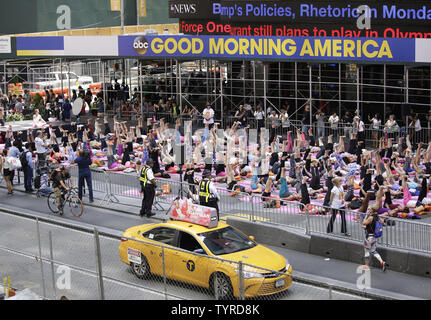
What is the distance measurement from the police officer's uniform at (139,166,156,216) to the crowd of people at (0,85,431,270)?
26 millimetres

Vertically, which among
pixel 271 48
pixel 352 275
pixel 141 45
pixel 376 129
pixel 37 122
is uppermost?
pixel 141 45

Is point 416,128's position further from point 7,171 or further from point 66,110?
point 66,110

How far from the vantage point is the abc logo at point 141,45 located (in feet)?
104

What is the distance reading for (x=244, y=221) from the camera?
17.2 metres

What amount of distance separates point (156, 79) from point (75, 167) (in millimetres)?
16982

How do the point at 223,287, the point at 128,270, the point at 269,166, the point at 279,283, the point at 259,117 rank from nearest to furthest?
the point at 279,283 < the point at 223,287 < the point at 128,270 < the point at 269,166 < the point at 259,117

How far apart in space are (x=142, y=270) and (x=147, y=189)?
5.48 meters

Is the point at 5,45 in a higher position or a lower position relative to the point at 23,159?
higher

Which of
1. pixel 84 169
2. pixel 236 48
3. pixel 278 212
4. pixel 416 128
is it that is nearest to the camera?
pixel 278 212

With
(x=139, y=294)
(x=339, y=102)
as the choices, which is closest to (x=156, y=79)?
(x=339, y=102)

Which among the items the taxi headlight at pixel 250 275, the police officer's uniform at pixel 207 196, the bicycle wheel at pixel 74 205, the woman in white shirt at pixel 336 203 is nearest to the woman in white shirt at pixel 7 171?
the bicycle wheel at pixel 74 205

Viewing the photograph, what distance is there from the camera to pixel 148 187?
18.6 meters

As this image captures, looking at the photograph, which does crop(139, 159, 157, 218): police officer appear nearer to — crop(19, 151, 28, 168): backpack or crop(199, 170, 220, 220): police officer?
crop(199, 170, 220, 220): police officer

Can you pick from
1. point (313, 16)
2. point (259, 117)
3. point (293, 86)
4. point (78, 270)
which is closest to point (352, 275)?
point (78, 270)
